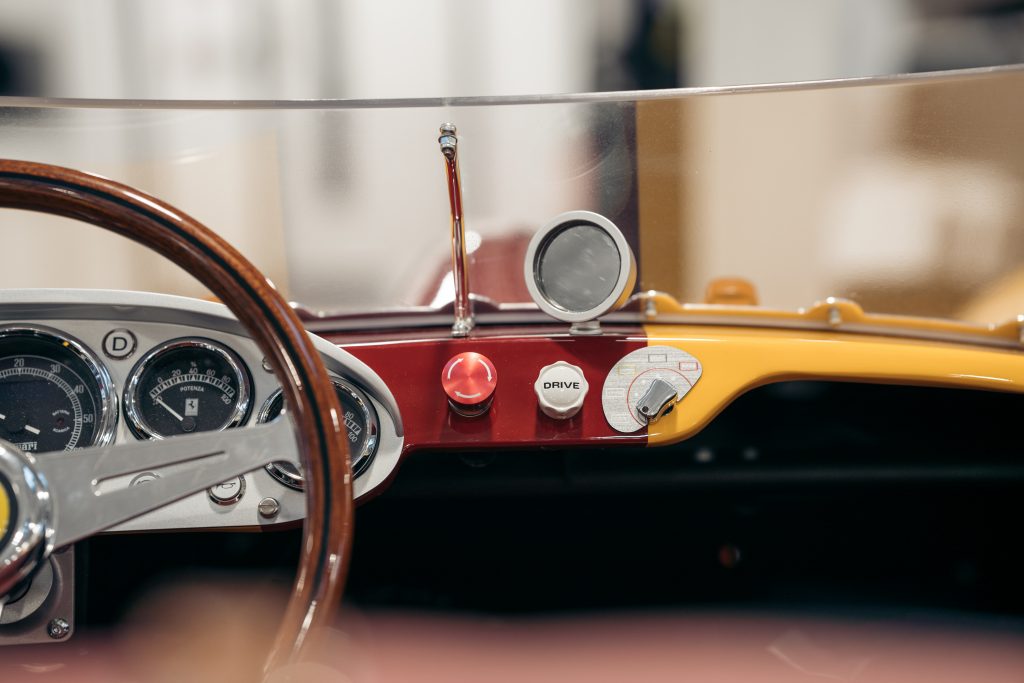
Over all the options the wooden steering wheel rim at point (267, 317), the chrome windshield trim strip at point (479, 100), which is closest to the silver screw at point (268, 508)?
the wooden steering wheel rim at point (267, 317)

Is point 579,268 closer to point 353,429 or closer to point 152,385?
point 353,429

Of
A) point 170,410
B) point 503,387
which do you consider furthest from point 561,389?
point 170,410

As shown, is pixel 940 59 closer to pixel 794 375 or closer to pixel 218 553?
pixel 794 375

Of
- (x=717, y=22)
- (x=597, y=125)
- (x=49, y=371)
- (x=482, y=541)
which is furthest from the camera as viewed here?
(x=717, y=22)

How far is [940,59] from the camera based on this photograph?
2.86m

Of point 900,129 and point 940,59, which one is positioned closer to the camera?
point 900,129

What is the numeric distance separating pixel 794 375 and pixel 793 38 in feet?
→ 8.91

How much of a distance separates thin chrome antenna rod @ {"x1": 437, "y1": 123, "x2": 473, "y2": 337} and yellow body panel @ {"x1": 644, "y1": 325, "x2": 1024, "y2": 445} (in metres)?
0.23

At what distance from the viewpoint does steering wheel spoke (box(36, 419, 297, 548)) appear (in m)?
0.57

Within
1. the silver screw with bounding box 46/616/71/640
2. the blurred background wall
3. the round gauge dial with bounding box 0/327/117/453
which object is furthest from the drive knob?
the silver screw with bounding box 46/616/71/640

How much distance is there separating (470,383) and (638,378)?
0.19 metres

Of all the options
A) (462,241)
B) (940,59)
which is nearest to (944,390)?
(462,241)

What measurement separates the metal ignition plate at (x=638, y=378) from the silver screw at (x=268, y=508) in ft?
1.27

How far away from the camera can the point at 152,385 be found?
0.88m
